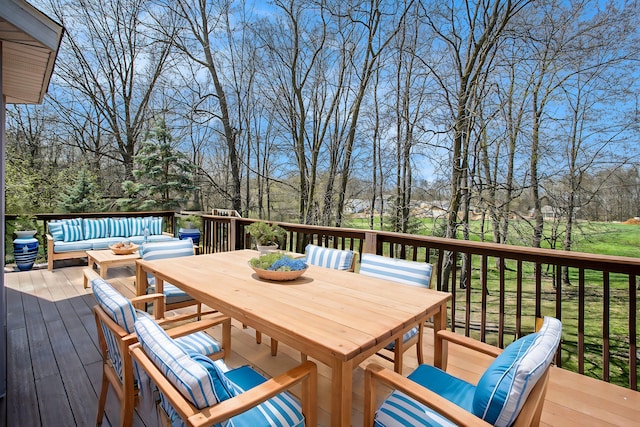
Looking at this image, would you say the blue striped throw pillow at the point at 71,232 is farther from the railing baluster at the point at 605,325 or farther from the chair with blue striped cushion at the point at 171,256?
the railing baluster at the point at 605,325

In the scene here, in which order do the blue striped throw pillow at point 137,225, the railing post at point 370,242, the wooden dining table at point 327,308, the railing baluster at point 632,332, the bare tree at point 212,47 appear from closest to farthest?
1. the wooden dining table at point 327,308
2. the railing baluster at point 632,332
3. the railing post at point 370,242
4. the blue striped throw pillow at point 137,225
5. the bare tree at point 212,47

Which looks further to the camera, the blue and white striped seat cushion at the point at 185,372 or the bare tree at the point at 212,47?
the bare tree at the point at 212,47

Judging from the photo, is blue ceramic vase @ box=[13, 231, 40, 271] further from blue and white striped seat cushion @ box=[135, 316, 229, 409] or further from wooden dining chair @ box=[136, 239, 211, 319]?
blue and white striped seat cushion @ box=[135, 316, 229, 409]

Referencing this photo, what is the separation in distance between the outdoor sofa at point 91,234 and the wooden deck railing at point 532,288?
156 centimetres

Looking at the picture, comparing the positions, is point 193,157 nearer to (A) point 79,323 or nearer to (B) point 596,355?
(A) point 79,323

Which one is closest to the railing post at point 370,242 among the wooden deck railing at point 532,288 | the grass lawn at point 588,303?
the wooden deck railing at point 532,288

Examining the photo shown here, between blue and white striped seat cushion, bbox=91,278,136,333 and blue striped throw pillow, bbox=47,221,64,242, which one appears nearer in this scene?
blue and white striped seat cushion, bbox=91,278,136,333

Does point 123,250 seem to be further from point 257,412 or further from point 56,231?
point 257,412

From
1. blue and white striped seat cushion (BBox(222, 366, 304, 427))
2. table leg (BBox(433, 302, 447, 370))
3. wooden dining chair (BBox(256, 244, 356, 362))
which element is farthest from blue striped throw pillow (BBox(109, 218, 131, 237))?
table leg (BBox(433, 302, 447, 370))

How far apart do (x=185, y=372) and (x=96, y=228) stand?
6.45 metres

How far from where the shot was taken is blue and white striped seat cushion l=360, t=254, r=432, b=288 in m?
2.22

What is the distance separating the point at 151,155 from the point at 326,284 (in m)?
9.28

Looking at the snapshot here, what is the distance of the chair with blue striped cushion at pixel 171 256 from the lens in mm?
2820

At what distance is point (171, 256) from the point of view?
324cm
